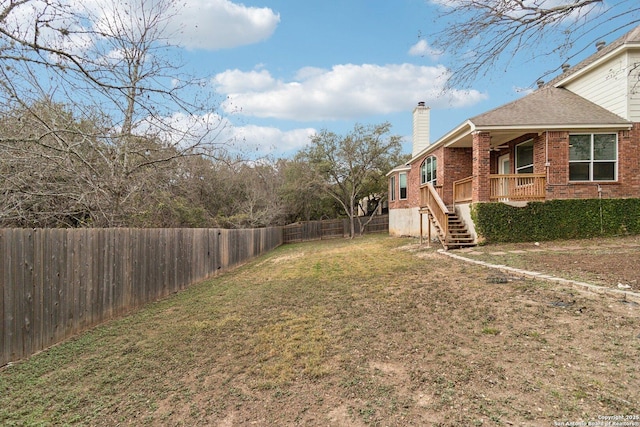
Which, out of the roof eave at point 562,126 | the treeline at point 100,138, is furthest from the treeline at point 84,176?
the roof eave at point 562,126

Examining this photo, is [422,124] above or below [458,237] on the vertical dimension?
above

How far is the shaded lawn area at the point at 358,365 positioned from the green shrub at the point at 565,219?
4855 millimetres

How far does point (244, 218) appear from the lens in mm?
17703

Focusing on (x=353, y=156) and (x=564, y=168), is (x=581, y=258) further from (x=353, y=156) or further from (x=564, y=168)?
(x=353, y=156)

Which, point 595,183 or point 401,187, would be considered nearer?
point 595,183

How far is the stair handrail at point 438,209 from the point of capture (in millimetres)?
10609

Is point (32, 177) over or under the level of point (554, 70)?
under

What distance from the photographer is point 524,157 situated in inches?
472

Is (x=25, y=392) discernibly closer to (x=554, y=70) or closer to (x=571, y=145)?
(x=554, y=70)

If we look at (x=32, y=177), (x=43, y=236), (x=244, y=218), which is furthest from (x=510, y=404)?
(x=244, y=218)

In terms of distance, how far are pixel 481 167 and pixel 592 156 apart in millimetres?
3384

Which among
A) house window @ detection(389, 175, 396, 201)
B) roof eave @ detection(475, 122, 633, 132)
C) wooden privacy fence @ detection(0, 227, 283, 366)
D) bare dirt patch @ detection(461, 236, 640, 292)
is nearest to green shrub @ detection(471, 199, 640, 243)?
bare dirt patch @ detection(461, 236, 640, 292)

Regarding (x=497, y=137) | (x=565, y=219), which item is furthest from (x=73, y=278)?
(x=497, y=137)

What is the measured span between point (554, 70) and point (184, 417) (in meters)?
6.39
